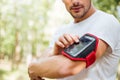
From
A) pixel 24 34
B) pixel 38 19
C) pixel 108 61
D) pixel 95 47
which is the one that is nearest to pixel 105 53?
pixel 108 61

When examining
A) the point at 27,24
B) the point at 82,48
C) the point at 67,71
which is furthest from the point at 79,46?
the point at 27,24

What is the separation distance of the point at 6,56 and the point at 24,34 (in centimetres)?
848

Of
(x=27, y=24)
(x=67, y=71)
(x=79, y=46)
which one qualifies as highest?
(x=79, y=46)

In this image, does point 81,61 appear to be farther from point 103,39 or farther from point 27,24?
point 27,24

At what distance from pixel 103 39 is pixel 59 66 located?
29 cm

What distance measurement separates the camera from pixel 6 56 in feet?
127

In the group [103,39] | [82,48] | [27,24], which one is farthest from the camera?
[27,24]

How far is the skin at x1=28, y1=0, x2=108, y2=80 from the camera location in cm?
181

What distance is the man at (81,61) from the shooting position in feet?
5.99

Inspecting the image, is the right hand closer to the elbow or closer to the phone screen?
the phone screen

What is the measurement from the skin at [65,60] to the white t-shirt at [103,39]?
48 millimetres

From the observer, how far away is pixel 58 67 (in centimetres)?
182

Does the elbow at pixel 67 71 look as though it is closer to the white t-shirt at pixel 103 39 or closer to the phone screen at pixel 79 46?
the phone screen at pixel 79 46

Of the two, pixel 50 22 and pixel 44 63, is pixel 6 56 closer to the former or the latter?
pixel 50 22
